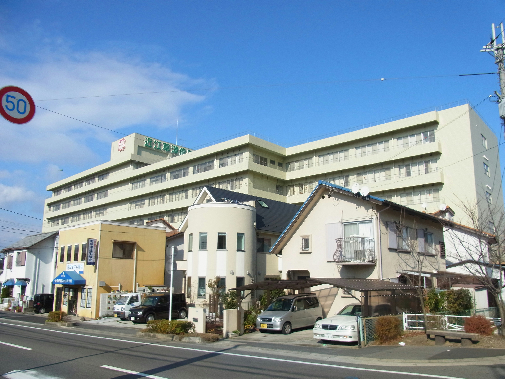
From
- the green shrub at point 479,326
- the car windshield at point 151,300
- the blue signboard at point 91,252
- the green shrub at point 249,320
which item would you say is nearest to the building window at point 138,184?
the blue signboard at point 91,252

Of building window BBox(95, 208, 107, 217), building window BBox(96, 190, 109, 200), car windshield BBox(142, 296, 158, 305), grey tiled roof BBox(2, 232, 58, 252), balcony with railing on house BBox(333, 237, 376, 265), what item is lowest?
car windshield BBox(142, 296, 158, 305)

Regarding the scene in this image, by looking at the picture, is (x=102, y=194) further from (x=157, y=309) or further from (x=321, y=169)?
(x=157, y=309)

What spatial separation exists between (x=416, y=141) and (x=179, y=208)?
3331 centimetres

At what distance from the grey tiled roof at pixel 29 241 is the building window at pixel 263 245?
2565 centimetres

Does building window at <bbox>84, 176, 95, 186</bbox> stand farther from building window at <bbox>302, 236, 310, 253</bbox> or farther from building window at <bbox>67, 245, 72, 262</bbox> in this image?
building window at <bbox>302, 236, 310, 253</bbox>

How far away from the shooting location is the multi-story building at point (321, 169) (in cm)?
4353

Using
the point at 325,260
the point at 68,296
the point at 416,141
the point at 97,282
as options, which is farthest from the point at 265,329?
the point at 416,141

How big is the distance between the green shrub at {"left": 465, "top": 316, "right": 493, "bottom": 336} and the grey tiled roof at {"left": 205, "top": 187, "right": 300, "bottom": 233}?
16.3m

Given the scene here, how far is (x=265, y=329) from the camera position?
20047mm

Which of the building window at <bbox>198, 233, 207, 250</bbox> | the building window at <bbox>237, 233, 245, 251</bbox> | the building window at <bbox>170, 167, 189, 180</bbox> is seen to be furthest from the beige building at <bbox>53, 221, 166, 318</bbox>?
the building window at <bbox>170, 167, 189, 180</bbox>

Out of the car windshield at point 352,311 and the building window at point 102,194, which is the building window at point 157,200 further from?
the car windshield at point 352,311

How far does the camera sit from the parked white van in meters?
28.4

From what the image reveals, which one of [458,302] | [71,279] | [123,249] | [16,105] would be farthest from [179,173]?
[16,105]

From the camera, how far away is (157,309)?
1025 inches
